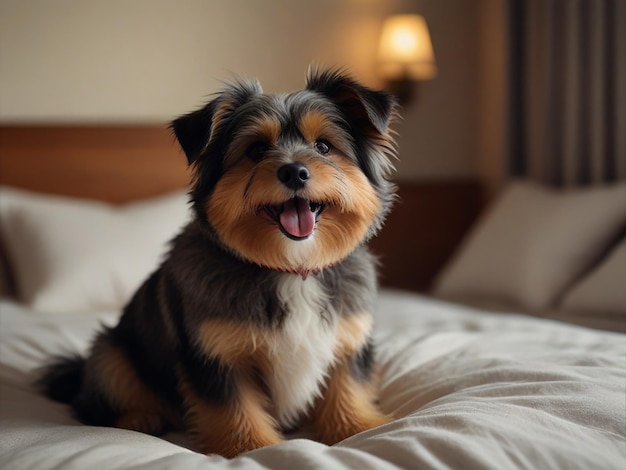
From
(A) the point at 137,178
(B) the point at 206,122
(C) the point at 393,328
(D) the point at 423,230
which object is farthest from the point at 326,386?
(D) the point at 423,230

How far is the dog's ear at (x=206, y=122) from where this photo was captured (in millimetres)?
1644

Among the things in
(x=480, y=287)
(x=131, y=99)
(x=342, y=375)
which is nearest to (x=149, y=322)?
(x=342, y=375)

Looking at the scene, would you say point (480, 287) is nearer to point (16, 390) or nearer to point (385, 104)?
point (385, 104)

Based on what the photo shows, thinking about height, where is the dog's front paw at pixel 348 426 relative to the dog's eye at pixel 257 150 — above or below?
below

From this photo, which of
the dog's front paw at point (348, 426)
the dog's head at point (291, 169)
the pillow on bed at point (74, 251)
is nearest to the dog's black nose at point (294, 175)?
the dog's head at point (291, 169)

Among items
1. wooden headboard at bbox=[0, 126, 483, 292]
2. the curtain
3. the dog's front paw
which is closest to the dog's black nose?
the dog's front paw

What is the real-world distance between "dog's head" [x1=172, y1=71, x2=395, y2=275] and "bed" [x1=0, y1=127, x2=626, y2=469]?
0.46 metres

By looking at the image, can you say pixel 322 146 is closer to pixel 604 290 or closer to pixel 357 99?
pixel 357 99

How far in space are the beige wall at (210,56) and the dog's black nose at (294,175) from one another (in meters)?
2.26

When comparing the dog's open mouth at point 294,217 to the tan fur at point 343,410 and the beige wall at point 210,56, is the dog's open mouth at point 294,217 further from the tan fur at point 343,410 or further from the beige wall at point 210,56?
the beige wall at point 210,56

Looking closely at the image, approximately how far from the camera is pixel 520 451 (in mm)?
1261

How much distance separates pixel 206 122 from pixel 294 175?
274mm

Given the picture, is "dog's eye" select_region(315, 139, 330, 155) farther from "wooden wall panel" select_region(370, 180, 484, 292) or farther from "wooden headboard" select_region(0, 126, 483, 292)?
"wooden wall panel" select_region(370, 180, 484, 292)

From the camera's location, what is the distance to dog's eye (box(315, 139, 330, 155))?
1684 mm
